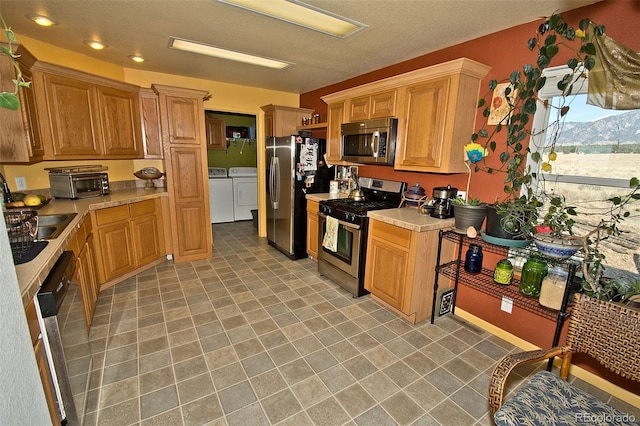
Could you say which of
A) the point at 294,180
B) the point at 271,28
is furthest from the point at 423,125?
the point at 294,180

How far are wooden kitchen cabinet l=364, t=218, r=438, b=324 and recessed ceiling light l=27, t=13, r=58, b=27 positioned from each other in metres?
3.14

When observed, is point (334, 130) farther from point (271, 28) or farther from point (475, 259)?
point (475, 259)

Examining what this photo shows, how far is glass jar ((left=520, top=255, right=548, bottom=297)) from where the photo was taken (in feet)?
6.19

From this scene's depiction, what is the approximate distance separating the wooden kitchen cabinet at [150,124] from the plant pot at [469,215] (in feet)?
11.3

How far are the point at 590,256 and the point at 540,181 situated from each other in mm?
781

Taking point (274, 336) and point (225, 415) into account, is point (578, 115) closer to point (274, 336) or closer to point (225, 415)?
point (274, 336)

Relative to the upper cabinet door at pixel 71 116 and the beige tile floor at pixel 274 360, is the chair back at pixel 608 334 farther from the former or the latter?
the upper cabinet door at pixel 71 116

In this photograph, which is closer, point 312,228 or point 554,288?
point 554,288

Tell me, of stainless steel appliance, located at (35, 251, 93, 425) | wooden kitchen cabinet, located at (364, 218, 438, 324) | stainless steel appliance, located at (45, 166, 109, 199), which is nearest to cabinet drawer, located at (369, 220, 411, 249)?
wooden kitchen cabinet, located at (364, 218, 438, 324)

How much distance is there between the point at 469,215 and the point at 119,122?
3.80 meters

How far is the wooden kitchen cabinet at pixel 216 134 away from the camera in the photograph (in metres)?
5.72

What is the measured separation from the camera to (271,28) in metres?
2.37

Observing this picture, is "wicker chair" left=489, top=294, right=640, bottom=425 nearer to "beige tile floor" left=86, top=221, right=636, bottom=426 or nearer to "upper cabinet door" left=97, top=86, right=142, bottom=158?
"beige tile floor" left=86, top=221, right=636, bottom=426

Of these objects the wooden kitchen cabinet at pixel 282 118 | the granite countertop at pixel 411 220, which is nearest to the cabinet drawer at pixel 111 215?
the wooden kitchen cabinet at pixel 282 118
